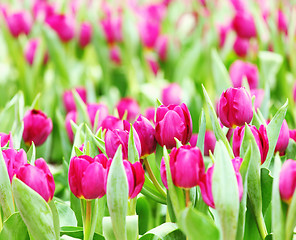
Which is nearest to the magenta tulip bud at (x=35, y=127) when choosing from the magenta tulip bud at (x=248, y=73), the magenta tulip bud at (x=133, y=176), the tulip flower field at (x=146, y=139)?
the tulip flower field at (x=146, y=139)

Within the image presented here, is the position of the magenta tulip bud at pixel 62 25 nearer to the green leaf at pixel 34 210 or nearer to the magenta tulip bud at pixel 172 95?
the magenta tulip bud at pixel 172 95

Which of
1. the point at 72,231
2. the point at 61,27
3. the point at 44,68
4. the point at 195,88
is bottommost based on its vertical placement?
the point at 72,231

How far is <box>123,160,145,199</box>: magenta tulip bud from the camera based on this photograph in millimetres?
658

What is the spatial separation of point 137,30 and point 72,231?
3.96ft

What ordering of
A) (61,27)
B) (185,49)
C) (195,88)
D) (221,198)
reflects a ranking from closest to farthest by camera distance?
(221,198)
(195,88)
(61,27)
(185,49)

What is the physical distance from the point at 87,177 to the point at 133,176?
6 centimetres

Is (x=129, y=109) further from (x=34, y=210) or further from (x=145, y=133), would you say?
(x=34, y=210)

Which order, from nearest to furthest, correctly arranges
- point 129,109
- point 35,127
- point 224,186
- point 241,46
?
1. point 224,186
2. point 35,127
3. point 129,109
4. point 241,46

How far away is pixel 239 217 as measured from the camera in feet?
2.20

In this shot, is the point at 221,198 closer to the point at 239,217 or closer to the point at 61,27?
the point at 239,217

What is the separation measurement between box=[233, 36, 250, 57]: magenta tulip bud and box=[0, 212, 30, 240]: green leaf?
1.21m

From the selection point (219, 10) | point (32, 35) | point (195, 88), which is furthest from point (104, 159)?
point (219, 10)

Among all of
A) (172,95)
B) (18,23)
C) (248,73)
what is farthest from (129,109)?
(18,23)

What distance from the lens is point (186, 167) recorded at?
24.7 inches
